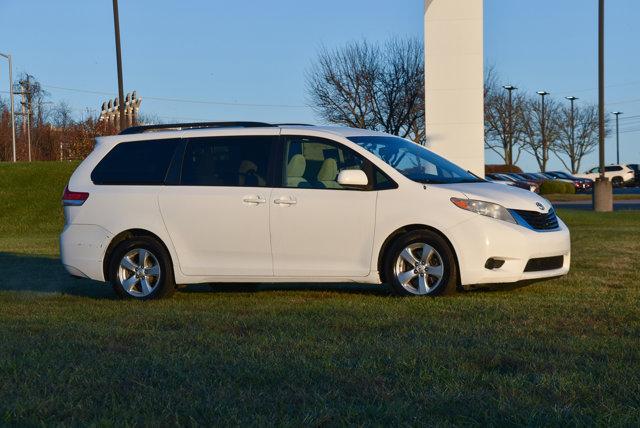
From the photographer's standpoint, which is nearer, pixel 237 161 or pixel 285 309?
pixel 285 309

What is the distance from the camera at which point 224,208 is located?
1001 centimetres

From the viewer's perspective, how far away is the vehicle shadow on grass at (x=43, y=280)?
37.2ft

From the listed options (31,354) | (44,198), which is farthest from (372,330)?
(44,198)

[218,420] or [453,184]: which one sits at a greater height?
[453,184]

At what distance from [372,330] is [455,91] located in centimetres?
1617

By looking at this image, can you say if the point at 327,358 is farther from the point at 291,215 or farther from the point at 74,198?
the point at 74,198

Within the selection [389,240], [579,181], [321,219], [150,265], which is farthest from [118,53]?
[579,181]

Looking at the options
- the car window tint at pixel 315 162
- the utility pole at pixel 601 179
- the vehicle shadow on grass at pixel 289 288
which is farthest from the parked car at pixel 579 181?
the car window tint at pixel 315 162

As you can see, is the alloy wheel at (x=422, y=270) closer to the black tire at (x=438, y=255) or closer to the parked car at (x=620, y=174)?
the black tire at (x=438, y=255)

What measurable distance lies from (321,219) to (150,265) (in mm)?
1758

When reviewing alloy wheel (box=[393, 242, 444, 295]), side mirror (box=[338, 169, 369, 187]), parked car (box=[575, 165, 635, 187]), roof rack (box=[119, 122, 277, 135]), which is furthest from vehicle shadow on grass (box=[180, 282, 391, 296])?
parked car (box=[575, 165, 635, 187])

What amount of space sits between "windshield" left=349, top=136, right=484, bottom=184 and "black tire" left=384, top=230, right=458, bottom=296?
22.5 inches

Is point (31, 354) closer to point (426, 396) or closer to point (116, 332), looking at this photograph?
point (116, 332)

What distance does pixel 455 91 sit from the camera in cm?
2288
